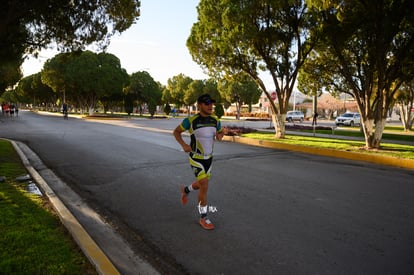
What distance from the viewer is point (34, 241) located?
3318 mm

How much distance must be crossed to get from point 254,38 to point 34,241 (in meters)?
13.0

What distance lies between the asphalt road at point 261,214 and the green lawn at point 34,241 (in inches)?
26.8

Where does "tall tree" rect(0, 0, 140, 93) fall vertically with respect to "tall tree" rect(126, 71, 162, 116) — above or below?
below

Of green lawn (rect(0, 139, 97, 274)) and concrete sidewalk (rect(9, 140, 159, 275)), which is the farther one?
concrete sidewalk (rect(9, 140, 159, 275))

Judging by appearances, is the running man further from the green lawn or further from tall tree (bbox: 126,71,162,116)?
tall tree (bbox: 126,71,162,116)

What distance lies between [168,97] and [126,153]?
72302mm

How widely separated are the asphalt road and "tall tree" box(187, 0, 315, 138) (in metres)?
7.67

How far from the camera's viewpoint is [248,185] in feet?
20.7

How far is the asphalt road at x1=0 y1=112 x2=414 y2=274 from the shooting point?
127 inches

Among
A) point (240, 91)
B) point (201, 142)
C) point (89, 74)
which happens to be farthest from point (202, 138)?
point (240, 91)

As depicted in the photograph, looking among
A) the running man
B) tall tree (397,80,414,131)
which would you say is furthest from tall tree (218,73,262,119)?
the running man

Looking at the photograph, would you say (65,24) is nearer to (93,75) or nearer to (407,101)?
(407,101)

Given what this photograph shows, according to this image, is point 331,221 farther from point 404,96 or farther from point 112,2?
point 404,96

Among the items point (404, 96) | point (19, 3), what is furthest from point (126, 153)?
point (404, 96)
